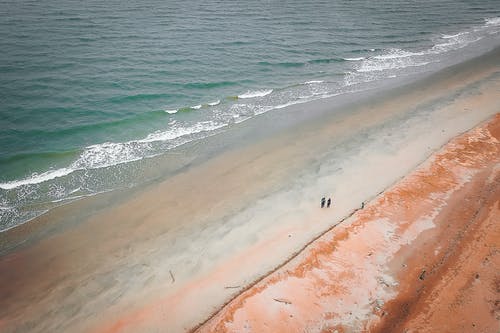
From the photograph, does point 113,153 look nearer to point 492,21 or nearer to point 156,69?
point 156,69

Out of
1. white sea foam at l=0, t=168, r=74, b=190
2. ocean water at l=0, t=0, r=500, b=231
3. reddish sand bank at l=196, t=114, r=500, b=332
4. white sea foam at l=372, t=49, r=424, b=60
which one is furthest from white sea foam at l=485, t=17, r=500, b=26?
white sea foam at l=0, t=168, r=74, b=190

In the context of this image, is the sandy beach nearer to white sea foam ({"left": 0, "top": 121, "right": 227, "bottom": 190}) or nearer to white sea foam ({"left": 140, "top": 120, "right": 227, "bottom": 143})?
white sea foam ({"left": 0, "top": 121, "right": 227, "bottom": 190})

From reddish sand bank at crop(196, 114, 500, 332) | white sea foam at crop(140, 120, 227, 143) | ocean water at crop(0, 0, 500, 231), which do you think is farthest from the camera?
white sea foam at crop(140, 120, 227, 143)

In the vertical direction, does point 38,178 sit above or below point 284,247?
above

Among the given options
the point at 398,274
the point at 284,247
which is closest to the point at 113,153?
the point at 284,247

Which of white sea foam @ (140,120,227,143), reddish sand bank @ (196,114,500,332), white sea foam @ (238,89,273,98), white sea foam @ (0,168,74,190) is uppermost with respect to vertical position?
white sea foam @ (238,89,273,98)

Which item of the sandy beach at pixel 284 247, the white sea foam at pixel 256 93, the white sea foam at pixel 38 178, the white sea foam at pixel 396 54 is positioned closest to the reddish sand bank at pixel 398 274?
the sandy beach at pixel 284 247

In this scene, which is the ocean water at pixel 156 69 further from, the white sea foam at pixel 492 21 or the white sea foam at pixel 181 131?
the white sea foam at pixel 492 21
